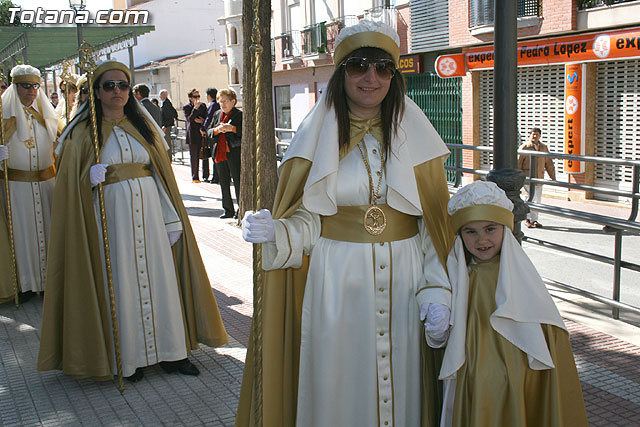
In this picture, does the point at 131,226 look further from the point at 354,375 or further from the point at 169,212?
the point at 354,375

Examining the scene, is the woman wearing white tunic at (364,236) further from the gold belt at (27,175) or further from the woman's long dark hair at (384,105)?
the gold belt at (27,175)

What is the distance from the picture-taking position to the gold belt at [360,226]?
328cm

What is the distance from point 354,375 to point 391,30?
1.56 m

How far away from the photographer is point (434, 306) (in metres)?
3.09

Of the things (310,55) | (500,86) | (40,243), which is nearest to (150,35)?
(310,55)

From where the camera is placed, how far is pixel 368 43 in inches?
125

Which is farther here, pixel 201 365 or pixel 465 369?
Result: pixel 201 365

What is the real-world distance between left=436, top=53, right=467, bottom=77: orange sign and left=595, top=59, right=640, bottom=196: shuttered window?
429cm

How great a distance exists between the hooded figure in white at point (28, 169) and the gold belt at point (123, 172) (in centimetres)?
263

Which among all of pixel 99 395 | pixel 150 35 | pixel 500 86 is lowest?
pixel 99 395

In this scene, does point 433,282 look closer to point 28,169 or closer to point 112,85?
point 112,85

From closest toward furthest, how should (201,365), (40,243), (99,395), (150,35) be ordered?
(99,395)
(201,365)
(40,243)
(150,35)

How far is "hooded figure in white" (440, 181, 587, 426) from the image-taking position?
3086mm

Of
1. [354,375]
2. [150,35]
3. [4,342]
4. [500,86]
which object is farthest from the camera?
[150,35]
